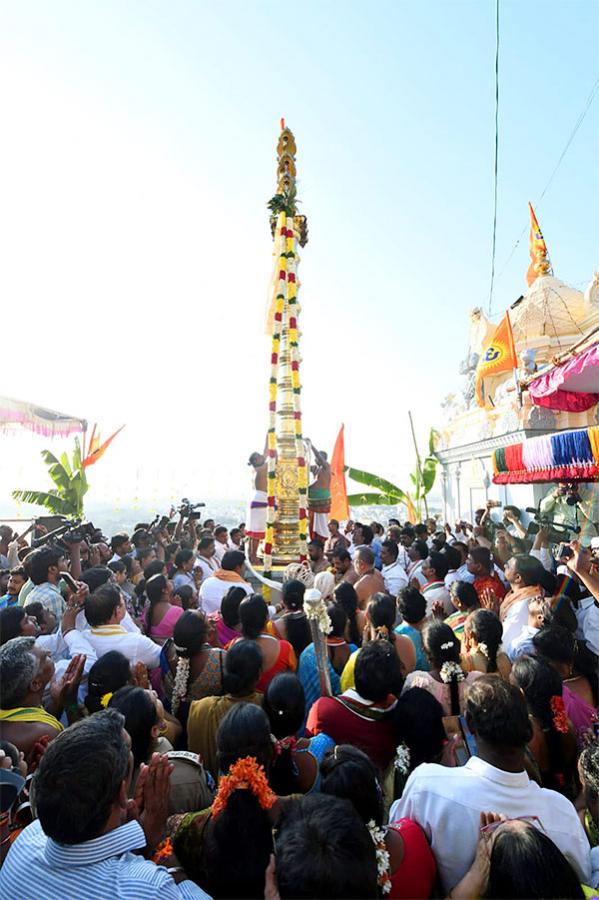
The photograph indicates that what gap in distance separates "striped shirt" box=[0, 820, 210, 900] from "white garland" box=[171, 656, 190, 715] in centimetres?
148

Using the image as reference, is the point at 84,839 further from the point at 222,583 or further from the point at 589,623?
the point at 589,623

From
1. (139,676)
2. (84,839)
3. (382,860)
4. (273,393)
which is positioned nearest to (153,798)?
(84,839)

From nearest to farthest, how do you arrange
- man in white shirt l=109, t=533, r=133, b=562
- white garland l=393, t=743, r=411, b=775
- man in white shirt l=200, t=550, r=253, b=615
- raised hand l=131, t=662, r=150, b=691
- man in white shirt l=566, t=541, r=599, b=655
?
white garland l=393, t=743, r=411, b=775 → raised hand l=131, t=662, r=150, b=691 → man in white shirt l=566, t=541, r=599, b=655 → man in white shirt l=200, t=550, r=253, b=615 → man in white shirt l=109, t=533, r=133, b=562

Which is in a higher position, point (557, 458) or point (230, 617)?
point (557, 458)

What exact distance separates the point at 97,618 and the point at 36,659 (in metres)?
0.90

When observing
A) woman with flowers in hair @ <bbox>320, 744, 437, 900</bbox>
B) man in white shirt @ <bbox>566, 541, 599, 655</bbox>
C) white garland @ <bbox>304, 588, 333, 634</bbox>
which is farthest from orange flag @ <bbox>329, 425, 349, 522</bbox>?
woman with flowers in hair @ <bbox>320, 744, 437, 900</bbox>

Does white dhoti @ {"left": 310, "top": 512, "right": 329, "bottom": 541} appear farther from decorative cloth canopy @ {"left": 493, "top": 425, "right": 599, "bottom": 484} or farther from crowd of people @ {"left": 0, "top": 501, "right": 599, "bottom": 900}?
crowd of people @ {"left": 0, "top": 501, "right": 599, "bottom": 900}

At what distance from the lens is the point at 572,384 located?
606cm

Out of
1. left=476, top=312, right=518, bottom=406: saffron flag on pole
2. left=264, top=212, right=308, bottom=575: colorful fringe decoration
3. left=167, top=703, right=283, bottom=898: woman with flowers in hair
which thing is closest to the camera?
left=167, top=703, right=283, bottom=898: woman with flowers in hair

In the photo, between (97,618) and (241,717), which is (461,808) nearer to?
(241,717)

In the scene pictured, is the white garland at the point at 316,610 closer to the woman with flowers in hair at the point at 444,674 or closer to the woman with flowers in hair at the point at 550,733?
the woman with flowers in hair at the point at 444,674

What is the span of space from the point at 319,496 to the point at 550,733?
7097mm

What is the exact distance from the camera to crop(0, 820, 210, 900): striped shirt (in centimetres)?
140

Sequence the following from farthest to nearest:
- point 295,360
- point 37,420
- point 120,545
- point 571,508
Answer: point 37,420 < point 571,508 < point 295,360 < point 120,545
